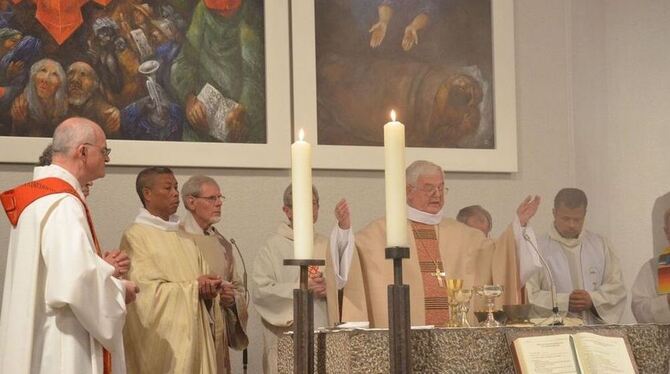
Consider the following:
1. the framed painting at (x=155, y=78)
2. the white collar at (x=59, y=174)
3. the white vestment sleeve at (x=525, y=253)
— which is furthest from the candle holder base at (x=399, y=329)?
the framed painting at (x=155, y=78)

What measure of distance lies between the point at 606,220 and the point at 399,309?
A: 22.1 ft

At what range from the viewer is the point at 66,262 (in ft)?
15.1

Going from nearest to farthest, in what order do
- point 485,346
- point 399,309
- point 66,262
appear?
point 399,309, point 485,346, point 66,262

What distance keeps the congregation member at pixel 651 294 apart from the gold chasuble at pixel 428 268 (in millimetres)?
2223

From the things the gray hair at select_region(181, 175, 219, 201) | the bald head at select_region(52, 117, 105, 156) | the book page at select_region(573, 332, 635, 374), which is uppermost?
the bald head at select_region(52, 117, 105, 156)

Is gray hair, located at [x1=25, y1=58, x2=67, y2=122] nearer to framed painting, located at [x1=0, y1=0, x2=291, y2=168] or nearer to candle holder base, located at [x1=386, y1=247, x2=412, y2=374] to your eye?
framed painting, located at [x1=0, y1=0, x2=291, y2=168]

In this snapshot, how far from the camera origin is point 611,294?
25.8 ft

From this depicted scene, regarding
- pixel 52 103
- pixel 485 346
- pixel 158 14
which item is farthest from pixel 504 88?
pixel 485 346

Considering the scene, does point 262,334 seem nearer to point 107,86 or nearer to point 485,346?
point 107,86

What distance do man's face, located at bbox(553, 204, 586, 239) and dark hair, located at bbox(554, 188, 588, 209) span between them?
1.1 inches

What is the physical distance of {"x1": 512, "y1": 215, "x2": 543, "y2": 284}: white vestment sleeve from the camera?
559 centimetres

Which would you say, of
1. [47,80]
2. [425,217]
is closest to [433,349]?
[425,217]

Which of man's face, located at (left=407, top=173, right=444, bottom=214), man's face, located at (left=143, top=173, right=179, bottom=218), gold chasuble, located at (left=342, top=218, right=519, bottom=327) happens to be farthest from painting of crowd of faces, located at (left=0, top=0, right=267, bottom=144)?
gold chasuble, located at (left=342, top=218, right=519, bottom=327)

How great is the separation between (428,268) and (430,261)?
0.07 metres
